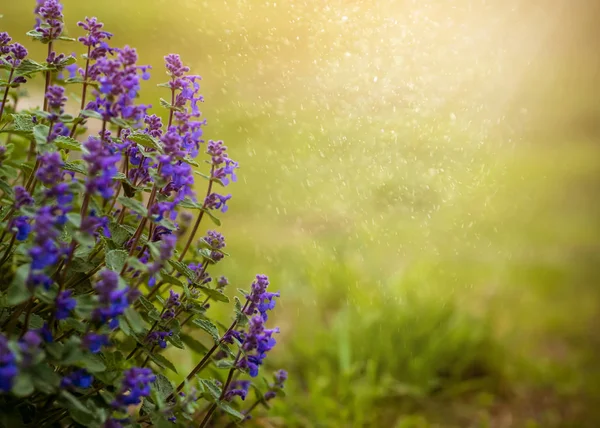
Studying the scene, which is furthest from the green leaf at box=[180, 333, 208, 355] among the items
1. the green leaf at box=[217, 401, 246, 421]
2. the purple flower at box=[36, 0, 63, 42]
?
the purple flower at box=[36, 0, 63, 42]

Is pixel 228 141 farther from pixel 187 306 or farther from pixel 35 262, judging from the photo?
pixel 35 262

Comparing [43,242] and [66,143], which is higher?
[66,143]

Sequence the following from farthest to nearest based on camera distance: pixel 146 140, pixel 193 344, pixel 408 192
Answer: pixel 408 192
pixel 193 344
pixel 146 140

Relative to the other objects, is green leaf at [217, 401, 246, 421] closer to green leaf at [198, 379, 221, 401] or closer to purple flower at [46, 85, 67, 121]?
green leaf at [198, 379, 221, 401]

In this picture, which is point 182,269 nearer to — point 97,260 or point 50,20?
point 97,260

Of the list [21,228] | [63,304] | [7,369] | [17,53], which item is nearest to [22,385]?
[7,369]

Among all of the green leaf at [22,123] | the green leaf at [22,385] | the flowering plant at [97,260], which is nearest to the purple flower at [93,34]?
the flowering plant at [97,260]
